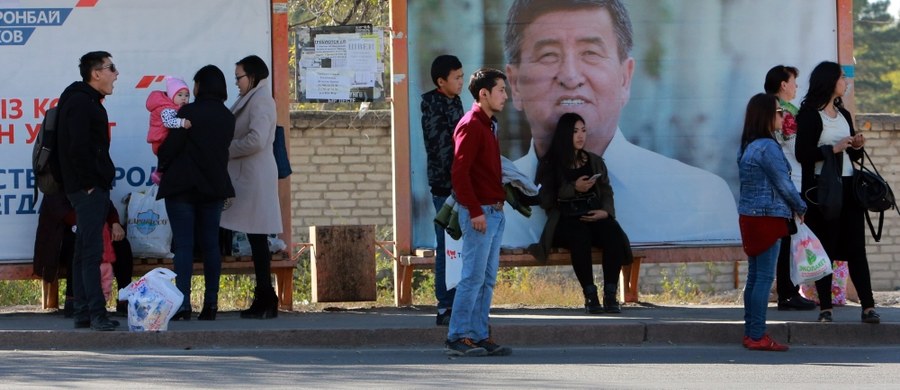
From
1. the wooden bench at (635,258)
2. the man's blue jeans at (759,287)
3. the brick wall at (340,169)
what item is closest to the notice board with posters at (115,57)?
the wooden bench at (635,258)

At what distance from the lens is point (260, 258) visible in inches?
437

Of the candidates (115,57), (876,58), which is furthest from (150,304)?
(876,58)

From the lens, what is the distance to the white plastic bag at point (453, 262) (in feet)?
31.4

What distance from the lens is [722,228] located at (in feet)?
40.8

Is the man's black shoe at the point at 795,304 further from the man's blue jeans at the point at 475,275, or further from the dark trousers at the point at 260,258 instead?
the dark trousers at the point at 260,258

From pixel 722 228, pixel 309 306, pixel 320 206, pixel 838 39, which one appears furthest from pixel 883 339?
pixel 320 206

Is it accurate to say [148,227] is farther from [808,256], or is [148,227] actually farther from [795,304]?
[795,304]

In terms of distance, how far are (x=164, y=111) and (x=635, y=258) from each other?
3988mm

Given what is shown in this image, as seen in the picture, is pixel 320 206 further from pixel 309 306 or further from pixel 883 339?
pixel 883 339

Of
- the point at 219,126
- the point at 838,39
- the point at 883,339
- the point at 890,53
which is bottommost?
the point at 883,339

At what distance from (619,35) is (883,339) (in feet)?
10.8

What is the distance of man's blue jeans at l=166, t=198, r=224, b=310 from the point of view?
1069 centimetres

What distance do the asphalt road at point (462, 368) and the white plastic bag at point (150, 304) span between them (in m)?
0.25

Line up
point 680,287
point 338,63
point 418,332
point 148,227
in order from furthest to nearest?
point 680,287 → point 338,63 → point 148,227 → point 418,332
